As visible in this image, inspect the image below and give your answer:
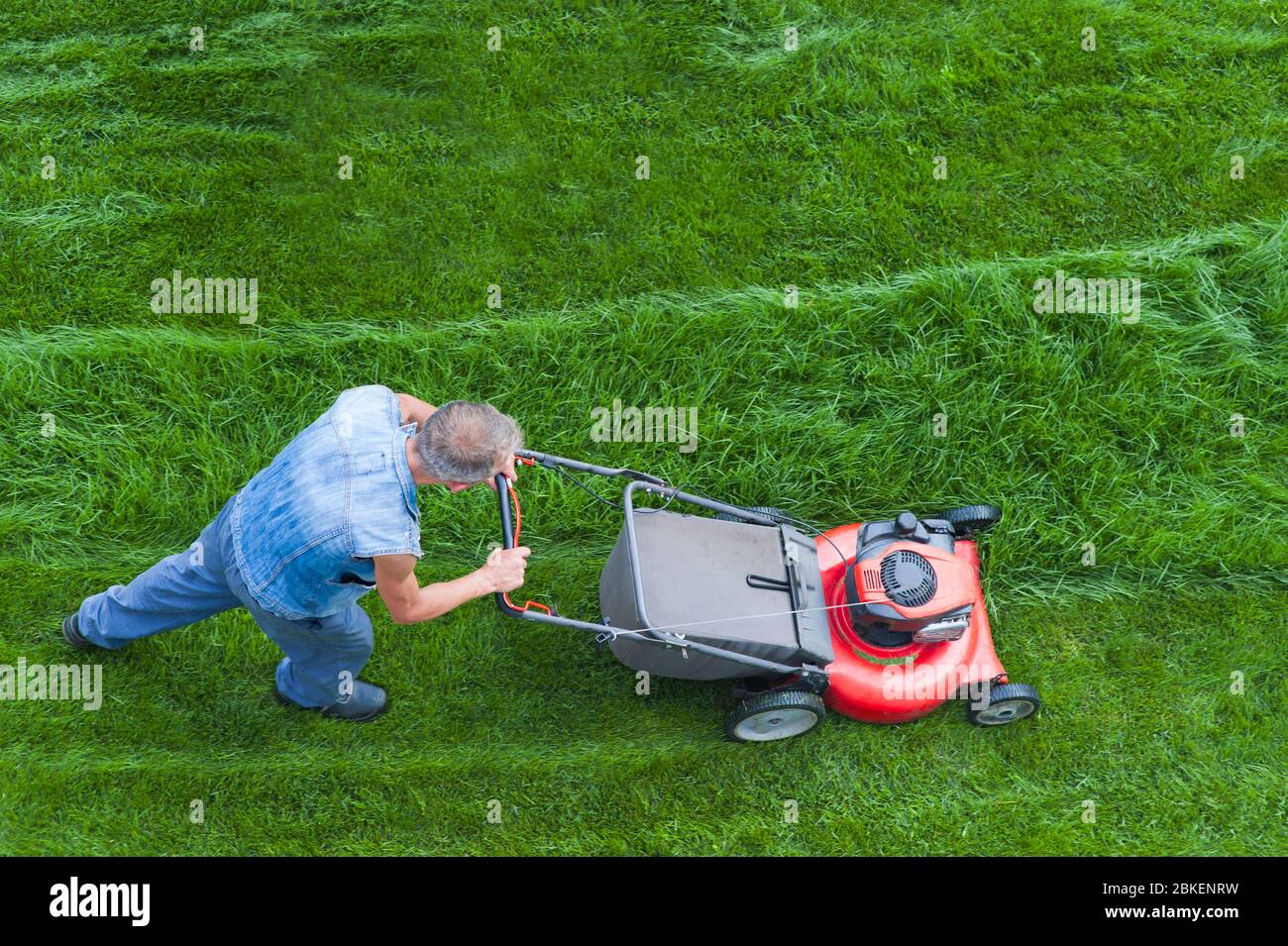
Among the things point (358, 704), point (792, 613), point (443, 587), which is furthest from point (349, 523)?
point (792, 613)

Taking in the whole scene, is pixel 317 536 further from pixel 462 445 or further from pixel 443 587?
pixel 462 445

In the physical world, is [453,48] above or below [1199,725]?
above

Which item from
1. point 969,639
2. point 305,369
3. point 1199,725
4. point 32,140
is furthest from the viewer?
point 32,140

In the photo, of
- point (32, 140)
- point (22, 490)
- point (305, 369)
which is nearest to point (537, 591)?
point (305, 369)

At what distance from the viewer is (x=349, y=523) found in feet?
9.67

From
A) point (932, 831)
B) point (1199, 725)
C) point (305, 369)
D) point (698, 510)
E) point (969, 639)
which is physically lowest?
point (932, 831)

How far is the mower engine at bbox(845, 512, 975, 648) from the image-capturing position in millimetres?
3592

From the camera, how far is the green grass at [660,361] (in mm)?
4152

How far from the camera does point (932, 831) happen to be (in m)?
4.14

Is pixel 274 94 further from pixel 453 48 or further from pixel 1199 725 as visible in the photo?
pixel 1199 725

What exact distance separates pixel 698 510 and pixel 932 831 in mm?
1575

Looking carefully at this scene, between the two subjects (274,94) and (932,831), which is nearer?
(932,831)

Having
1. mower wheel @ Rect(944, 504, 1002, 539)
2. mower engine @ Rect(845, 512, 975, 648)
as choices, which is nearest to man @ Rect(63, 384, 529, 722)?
mower engine @ Rect(845, 512, 975, 648)

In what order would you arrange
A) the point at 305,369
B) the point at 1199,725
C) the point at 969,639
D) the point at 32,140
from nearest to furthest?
the point at 969,639, the point at 1199,725, the point at 305,369, the point at 32,140
